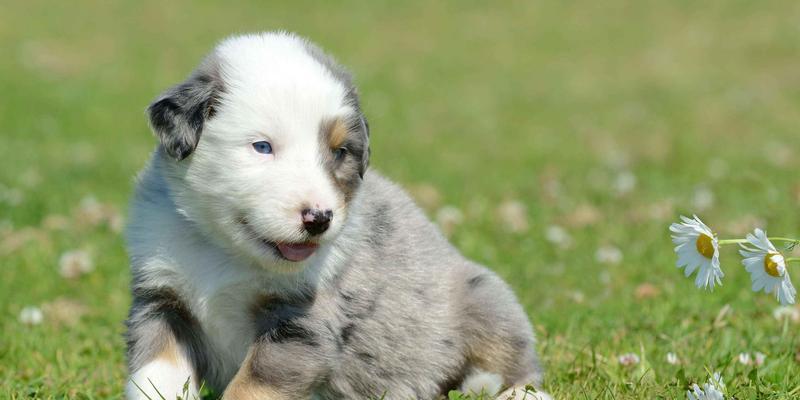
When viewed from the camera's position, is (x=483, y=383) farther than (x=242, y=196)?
Yes

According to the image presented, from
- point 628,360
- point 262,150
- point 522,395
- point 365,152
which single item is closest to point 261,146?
point 262,150

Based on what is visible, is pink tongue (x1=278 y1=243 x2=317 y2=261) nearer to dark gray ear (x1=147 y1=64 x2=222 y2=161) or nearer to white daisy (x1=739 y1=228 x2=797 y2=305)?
dark gray ear (x1=147 y1=64 x2=222 y2=161)

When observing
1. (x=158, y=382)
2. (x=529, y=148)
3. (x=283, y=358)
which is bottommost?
(x=158, y=382)

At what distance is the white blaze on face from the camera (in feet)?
11.7

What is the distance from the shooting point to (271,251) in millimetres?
3721

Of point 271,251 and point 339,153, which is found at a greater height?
point 339,153

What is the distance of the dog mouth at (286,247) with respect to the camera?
12.1 feet

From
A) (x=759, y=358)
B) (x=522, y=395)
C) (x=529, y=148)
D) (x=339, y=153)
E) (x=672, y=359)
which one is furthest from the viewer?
(x=529, y=148)

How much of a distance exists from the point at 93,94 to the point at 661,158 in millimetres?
8691

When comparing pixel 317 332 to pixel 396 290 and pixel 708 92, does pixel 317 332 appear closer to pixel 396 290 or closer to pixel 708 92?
pixel 396 290

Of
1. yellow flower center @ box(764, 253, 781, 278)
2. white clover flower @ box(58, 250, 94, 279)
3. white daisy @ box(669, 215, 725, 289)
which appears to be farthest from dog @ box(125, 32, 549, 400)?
white clover flower @ box(58, 250, 94, 279)

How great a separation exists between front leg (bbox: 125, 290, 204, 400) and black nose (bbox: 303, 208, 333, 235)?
743 millimetres

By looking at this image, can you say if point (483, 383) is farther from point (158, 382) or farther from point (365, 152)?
point (158, 382)

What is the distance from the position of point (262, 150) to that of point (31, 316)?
2.81 m
